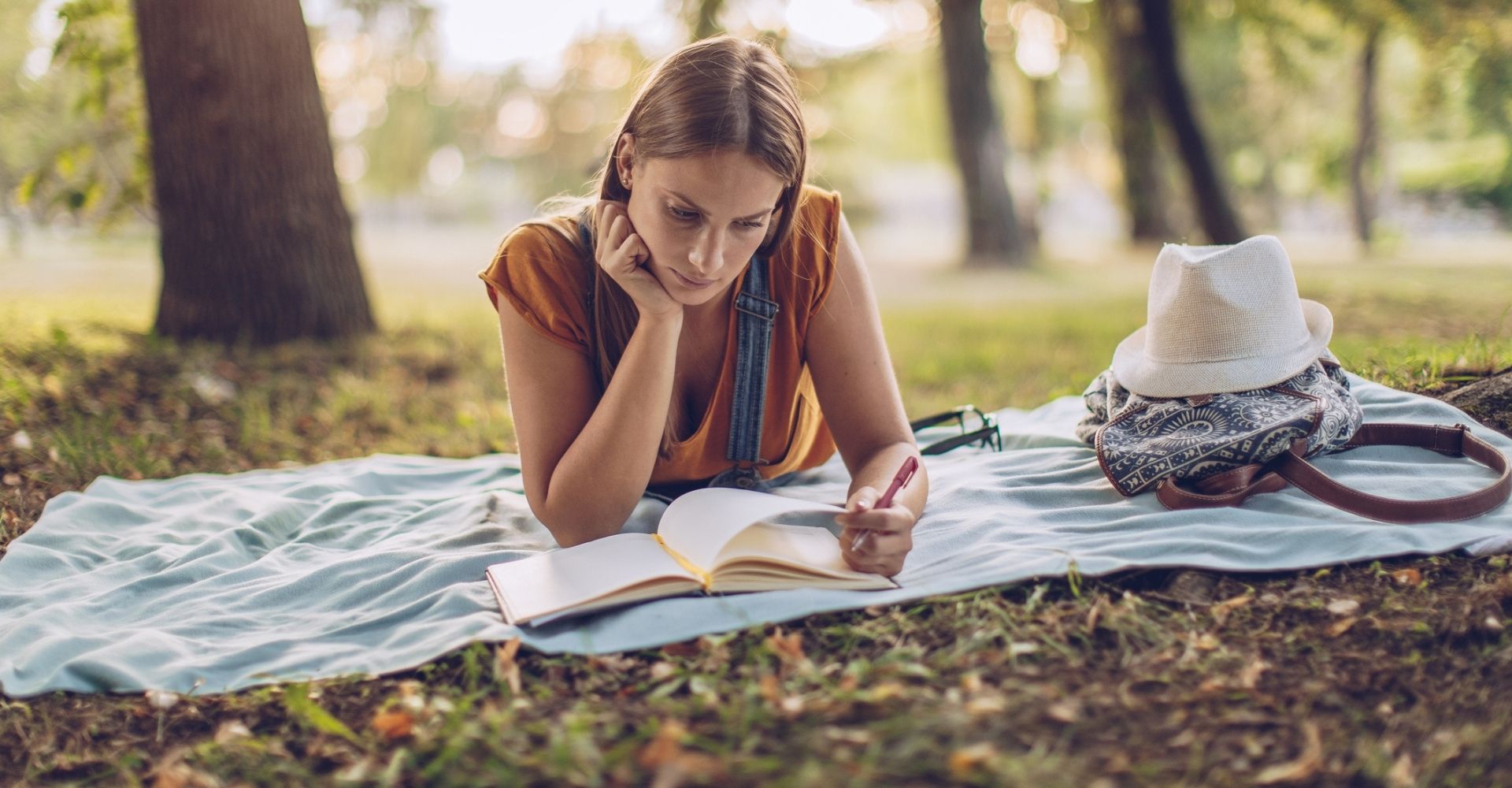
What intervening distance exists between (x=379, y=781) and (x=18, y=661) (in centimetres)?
104

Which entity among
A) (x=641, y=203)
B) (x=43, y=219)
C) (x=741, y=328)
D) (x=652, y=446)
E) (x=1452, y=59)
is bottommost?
(x=652, y=446)

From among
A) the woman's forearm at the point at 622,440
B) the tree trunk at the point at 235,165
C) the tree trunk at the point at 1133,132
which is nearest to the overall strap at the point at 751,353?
the woman's forearm at the point at 622,440

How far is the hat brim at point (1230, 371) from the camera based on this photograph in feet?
8.43

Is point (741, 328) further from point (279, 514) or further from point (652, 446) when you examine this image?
point (279, 514)

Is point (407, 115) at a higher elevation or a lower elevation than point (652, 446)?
Answer: higher

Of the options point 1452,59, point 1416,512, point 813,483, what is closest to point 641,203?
point 813,483

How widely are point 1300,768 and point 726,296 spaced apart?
5.45ft

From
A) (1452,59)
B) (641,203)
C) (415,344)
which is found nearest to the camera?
(641,203)

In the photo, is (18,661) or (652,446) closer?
(18,661)

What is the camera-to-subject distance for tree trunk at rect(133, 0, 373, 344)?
5.21 m

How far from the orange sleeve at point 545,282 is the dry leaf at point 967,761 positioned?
4.67 ft

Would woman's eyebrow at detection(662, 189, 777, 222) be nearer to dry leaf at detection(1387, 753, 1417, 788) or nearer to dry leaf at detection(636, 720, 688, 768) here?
dry leaf at detection(636, 720, 688, 768)

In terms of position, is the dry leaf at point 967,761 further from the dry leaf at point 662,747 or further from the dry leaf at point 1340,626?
the dry leaf at point 1340,626

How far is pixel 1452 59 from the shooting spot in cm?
1295
